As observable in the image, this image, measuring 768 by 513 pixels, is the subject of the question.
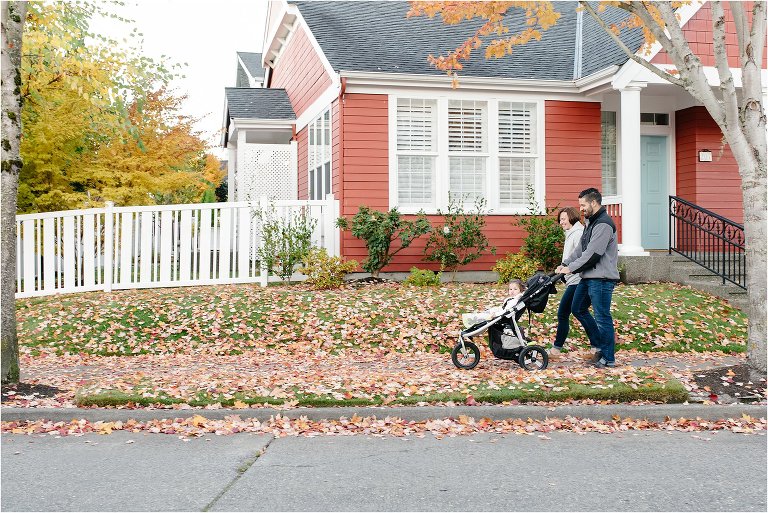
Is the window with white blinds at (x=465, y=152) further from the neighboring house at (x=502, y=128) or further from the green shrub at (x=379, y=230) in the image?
the green shrub at (x=379, y=230)

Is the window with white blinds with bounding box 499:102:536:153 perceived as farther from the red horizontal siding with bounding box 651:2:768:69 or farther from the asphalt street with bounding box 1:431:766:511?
the asphalt street with bounding box 1:431:766:511

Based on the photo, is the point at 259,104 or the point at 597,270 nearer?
the point at 597,270

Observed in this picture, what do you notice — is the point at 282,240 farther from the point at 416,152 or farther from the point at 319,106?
the point at 319,106

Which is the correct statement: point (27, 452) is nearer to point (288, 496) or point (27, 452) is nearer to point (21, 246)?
point (288, 496)

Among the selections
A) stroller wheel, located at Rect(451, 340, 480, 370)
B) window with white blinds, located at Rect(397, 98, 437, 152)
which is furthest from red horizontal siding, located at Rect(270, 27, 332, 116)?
stroller wheel, located at Rect(451, 340, 480, 370)

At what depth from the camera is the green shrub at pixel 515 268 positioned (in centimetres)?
1418

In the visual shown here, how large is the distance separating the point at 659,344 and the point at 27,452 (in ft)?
27.4

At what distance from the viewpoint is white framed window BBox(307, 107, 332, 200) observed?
1611cm

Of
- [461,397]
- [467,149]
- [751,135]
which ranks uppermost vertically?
[467,149]

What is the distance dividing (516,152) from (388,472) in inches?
443

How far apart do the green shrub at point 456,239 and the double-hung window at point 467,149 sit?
1.17ft

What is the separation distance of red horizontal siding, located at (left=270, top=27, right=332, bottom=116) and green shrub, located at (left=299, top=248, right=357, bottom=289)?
4248 millimetres

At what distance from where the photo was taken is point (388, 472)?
5.15m

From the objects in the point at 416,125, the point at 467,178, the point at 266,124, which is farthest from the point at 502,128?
the point at 266,124
